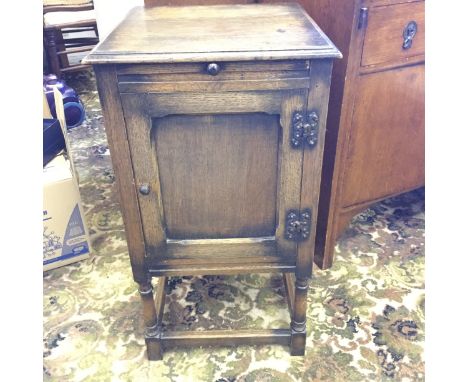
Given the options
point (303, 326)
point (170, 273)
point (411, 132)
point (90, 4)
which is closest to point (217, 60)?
point (170, 273)

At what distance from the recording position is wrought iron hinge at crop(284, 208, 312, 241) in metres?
0.91

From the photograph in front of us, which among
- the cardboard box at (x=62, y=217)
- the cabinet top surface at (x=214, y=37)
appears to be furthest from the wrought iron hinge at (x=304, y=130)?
the cardboard box at (x=62, y=217)

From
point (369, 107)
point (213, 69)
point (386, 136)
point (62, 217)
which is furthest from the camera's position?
point (62, 217)

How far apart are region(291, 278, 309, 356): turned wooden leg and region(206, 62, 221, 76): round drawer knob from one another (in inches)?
21.4

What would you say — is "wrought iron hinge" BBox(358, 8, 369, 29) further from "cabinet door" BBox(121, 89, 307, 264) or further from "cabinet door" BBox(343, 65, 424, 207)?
"cabinet door" BBox(121, 89, 307, 264)

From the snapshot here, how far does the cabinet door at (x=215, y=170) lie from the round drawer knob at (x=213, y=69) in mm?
48

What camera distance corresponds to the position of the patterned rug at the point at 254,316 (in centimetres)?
112

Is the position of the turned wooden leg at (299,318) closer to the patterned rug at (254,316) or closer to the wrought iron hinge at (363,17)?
the patterned rug at (254,316)

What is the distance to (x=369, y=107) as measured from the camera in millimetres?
1188

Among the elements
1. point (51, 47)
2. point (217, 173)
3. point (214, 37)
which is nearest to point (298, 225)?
point (217, 173)

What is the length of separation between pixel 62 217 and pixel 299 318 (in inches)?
32.3

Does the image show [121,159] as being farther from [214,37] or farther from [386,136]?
[386,136]

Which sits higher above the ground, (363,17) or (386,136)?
(363,17)

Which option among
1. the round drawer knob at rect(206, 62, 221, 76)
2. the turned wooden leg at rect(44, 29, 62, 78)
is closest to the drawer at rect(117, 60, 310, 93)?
the round drawer knob at rect(206, 62, 221, 76)
